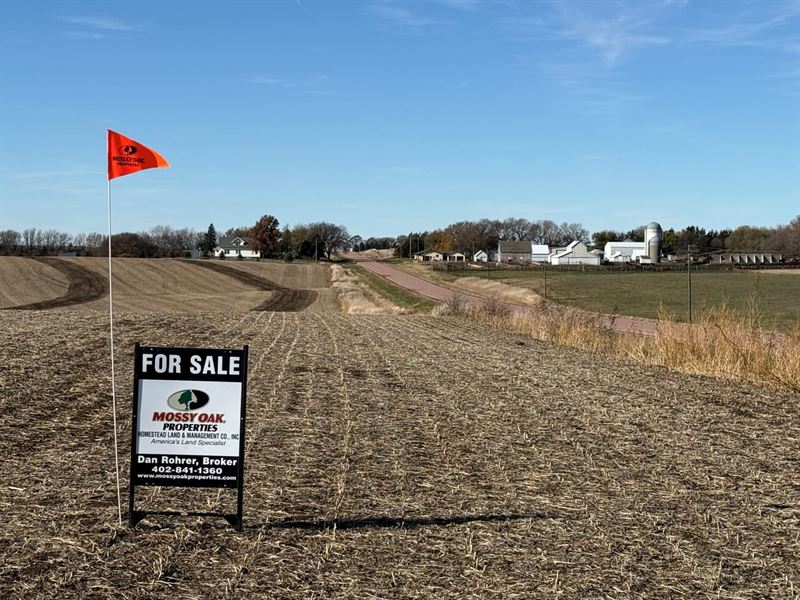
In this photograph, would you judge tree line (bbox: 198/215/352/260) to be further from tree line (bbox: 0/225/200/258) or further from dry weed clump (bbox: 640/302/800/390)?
dry weed clump (bbox: 640/302/800/390)

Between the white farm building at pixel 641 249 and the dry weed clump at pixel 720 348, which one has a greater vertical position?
the white farm building at pixel 641 249

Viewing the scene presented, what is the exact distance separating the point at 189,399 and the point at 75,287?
66715mm

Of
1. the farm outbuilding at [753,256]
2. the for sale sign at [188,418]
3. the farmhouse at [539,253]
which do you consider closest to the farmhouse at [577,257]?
the farmhouse at [539,253]

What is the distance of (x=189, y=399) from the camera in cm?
648

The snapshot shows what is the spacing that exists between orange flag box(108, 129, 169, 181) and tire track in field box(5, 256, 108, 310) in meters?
48.0

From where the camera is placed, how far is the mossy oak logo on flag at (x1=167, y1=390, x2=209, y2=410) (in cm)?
647

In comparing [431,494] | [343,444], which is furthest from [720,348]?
[431,494]

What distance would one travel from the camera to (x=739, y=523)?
7230mm

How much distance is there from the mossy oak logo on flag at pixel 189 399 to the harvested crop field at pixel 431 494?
978mm

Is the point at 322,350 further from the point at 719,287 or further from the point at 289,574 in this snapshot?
the point at 719,287

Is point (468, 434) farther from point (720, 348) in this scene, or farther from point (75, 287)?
point (75, 287)

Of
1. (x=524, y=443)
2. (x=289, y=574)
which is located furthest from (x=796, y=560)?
(x=524, y=443)

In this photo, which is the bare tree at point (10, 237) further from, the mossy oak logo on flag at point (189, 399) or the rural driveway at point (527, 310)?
the mossy oak logo on flag at point (189, 399)

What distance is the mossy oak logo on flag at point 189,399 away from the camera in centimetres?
647
